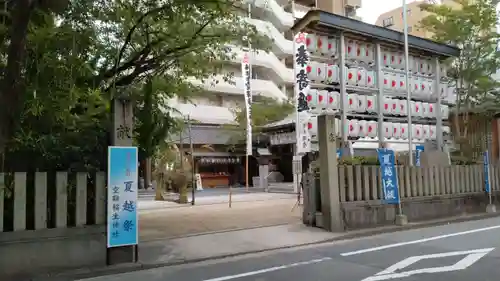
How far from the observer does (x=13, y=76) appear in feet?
18.1

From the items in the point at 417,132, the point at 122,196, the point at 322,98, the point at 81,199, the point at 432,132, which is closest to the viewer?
the point at 81,199

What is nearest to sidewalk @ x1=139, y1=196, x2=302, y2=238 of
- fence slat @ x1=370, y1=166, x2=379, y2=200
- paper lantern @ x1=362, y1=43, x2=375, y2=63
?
fence slat @ x1=370, y1=166, x2=379, y2=200

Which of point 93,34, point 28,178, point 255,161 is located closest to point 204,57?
point 93,34

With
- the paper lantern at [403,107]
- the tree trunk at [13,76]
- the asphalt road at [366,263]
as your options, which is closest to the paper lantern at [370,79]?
the paper lantern at [403,107]

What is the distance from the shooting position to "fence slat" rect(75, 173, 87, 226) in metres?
7.82

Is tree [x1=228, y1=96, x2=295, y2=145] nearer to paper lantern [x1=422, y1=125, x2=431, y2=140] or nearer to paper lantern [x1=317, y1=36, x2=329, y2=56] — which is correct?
paper lantern [x1=422, y1=125, x2=431, y2=140]

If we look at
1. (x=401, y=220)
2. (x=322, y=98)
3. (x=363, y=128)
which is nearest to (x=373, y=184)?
(x=401, y=220)

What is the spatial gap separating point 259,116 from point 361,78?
1840cm

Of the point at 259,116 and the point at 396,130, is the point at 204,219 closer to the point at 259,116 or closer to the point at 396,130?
the point at 396,130

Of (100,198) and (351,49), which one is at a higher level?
(351,49)

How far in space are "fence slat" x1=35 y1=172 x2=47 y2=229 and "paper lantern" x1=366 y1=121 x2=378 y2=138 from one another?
32.5ft

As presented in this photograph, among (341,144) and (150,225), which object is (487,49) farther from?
(150,225)

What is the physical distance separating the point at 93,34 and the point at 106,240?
13.4 ft

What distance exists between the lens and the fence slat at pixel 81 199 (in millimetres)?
7820
